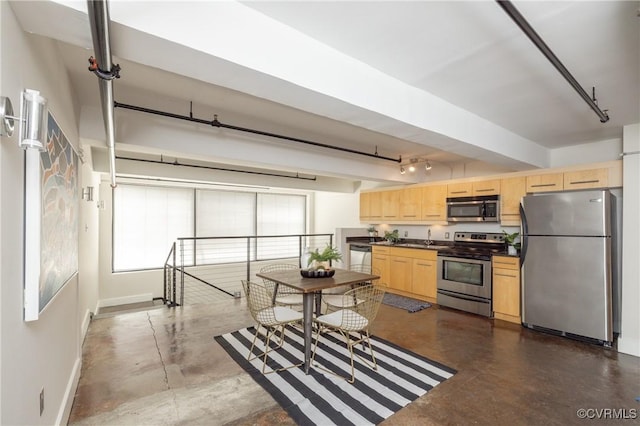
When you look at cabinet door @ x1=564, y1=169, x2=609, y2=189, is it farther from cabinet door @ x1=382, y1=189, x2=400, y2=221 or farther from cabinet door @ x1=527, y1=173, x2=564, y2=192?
cabinet door @ x1=382, y1=189, x2=400, y2=221

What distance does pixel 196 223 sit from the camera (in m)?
7.42

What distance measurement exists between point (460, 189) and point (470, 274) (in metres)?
1.51

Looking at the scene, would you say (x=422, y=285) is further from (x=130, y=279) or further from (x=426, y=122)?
(x=130, y=279)

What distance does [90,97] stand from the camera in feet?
9.49

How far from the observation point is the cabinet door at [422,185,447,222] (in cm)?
569

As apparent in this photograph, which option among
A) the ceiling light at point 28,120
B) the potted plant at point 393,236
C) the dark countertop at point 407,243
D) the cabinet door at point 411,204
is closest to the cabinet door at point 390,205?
the cabinet door at point 411,204

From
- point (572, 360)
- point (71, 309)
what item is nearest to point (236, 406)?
point (71, 309)

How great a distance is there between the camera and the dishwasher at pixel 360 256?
6570 millimetres

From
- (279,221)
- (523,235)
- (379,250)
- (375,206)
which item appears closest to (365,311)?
(523,235)

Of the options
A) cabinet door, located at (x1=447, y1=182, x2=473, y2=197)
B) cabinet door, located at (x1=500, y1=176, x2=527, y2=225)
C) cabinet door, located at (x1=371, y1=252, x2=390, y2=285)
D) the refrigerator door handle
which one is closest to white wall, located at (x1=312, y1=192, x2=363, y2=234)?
cabinet door, located at (x1=371, y1=252, x2=390, y2=285)

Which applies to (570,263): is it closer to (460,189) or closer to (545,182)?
(545,182)

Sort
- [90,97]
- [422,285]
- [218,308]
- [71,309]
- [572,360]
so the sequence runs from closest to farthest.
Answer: [71,309]
[90,97]
[572,360]
[218,308]
[422,285]

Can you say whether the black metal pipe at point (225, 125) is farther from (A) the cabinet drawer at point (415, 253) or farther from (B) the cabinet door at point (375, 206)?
(B) the cabinet door at point (375, 206)

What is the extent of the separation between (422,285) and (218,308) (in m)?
3.54
